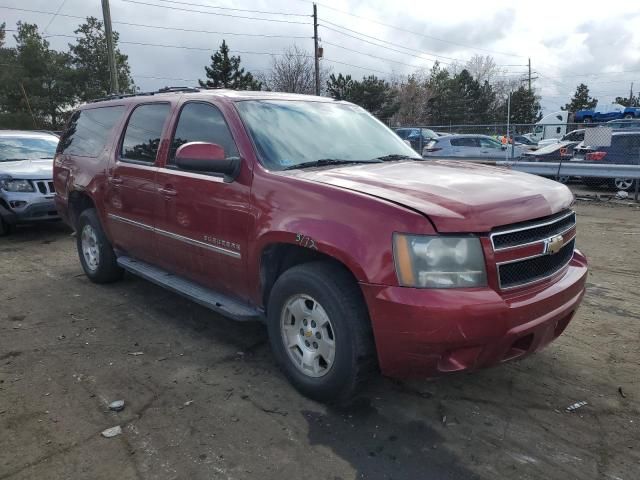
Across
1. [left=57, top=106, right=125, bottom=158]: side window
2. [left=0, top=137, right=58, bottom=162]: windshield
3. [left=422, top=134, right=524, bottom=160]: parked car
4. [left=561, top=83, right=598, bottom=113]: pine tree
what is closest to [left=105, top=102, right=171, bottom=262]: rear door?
[left=57, top=106, right=125, bottom=158]: side window

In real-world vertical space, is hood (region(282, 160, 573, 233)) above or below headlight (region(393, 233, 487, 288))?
above

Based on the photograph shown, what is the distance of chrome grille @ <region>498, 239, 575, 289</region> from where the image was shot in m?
2.65

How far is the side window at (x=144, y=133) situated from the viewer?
434 cm

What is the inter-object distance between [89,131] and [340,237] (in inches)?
157

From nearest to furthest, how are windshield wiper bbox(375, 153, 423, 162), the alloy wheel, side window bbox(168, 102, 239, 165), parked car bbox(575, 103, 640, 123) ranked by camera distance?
the alloy wheel → side window bbox(168, 102, 239, 165) → windshield wiper bbox(375, 153, 423, 162) → parked car bbox(575, 103, 640, 123)

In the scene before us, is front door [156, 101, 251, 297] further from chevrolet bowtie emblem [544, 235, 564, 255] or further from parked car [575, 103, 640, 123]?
parked car [575, 103, 640, 123]

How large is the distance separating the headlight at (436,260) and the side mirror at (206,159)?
52.5 inches

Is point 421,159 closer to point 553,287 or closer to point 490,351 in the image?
point 553,287

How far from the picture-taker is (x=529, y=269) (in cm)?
278

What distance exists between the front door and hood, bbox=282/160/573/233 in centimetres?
52

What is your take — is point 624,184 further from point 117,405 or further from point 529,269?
point 117,405

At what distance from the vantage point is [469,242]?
254 cm

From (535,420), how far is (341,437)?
3.74 feet

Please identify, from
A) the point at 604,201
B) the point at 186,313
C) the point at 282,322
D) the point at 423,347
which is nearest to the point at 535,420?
the point at 423,347
